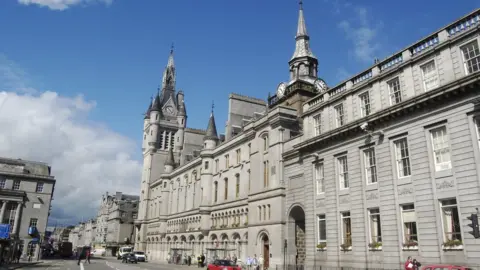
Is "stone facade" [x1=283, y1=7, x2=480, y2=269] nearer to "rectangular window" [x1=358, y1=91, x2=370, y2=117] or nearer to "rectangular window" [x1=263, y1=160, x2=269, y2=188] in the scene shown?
"rectangular window" [x1=358, y1=91, x2=370, y2=117]

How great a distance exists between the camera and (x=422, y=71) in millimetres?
23000

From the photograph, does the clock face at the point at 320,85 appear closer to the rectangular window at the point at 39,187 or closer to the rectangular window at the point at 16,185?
the rectangular window at the point at 39,187

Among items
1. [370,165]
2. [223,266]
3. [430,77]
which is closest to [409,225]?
[370,165]

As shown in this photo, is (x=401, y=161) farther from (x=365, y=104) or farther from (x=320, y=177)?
(x=320, y=177)

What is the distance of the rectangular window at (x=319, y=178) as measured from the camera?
29908mm

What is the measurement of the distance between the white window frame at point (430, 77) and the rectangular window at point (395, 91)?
5.87ft

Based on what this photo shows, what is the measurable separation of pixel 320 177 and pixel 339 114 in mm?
5200

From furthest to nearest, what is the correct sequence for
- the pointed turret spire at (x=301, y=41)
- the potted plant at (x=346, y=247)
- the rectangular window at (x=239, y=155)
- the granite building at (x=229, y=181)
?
the rectangular window at (x=239, y=155) < the pointed turret spire at (x=301, y=41) < the granite building at (x=229, y=181) < the potted plant at (x=346, y=247)

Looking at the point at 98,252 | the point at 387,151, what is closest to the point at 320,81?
the point at 387,151

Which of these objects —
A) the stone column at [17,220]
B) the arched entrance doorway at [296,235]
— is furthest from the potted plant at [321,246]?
the stone column at [17,220]

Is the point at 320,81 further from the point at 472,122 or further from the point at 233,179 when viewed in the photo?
the point at 472,122

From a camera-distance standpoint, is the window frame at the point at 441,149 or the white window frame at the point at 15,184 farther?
the white window frame at the point at 15,184

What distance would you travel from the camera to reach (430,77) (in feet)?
73.8

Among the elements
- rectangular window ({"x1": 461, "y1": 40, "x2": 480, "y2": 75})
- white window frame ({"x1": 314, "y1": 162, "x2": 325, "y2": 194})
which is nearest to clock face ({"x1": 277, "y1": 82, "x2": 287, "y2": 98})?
white window frame ({"x1": 314, "y1": 162, "x2": 325, "y2": 194})
